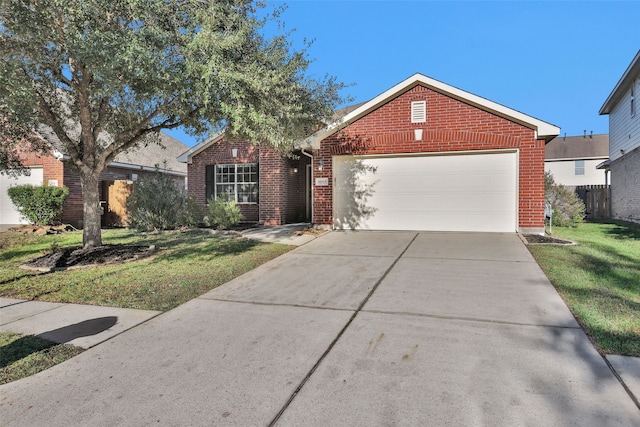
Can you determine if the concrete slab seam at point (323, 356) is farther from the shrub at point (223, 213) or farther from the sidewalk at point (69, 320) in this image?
the shrub at point (223, 213)

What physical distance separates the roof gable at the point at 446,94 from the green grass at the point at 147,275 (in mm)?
4151

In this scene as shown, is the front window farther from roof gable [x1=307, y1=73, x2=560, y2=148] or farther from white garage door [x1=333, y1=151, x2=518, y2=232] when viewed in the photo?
white garage door [x1=333, y1=151, x2=518, y2=232]

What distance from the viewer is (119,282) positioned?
5906 mm

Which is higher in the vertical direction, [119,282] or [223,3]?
[223,3]

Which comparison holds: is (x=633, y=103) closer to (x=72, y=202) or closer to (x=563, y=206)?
(x=563, y=206)

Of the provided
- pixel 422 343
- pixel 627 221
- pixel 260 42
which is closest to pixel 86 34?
pixel 260 42

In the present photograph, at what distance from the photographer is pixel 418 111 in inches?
444

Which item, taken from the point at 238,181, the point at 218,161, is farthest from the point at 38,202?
the point at 238,181

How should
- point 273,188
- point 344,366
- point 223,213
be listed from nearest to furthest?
point 344,366 < point 223,213 < point 273,188

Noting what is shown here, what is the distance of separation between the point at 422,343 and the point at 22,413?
3147 mm

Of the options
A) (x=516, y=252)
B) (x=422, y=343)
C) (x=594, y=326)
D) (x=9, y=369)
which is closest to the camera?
(x=9, y=369)

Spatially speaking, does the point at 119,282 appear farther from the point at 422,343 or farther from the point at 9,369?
the point at 422,343

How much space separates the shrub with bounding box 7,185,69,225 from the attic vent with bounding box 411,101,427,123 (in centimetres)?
1241

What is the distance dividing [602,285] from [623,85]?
574 inches
